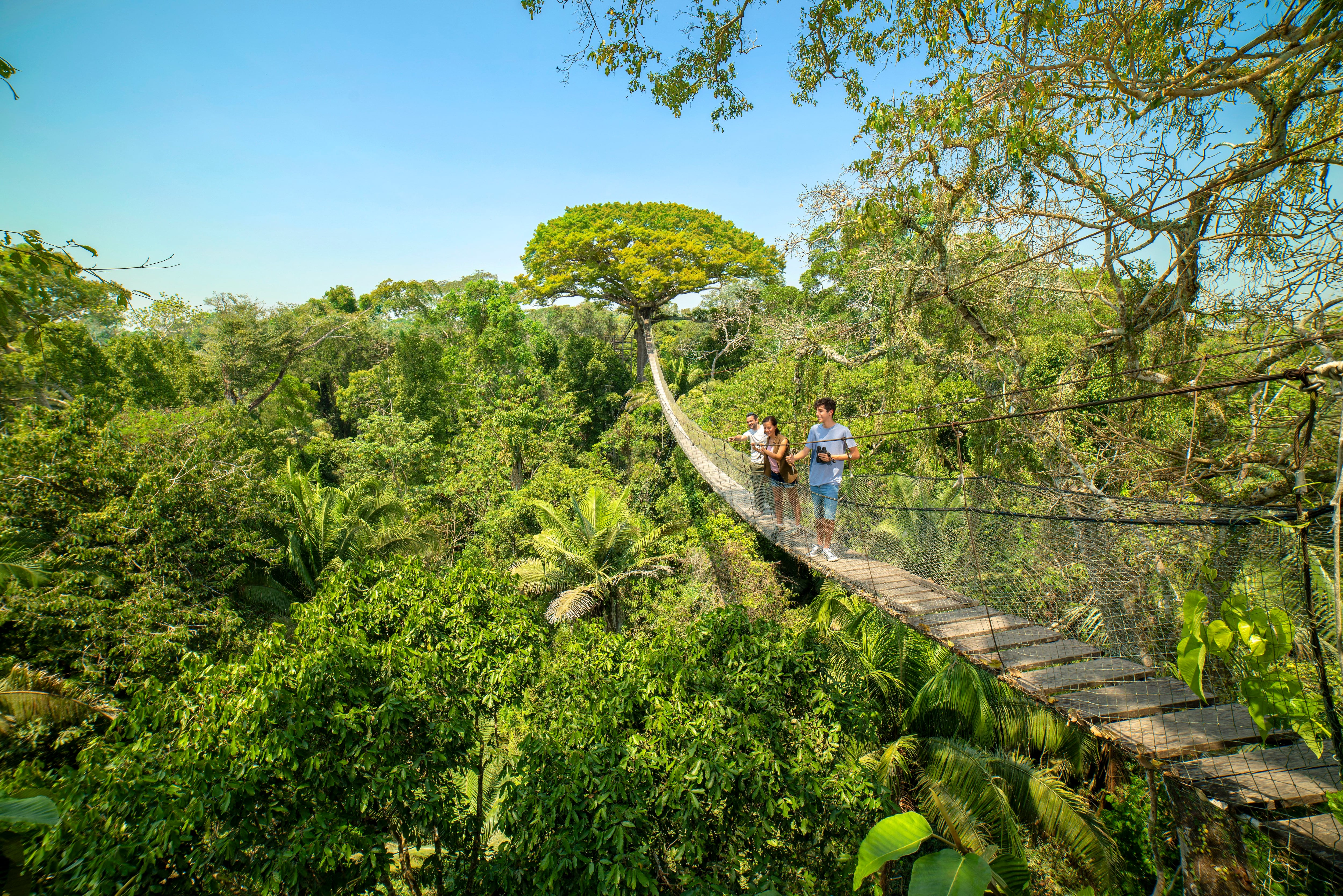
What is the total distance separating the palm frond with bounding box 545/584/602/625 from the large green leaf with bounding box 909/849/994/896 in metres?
5.93

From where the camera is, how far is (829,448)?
361 cm

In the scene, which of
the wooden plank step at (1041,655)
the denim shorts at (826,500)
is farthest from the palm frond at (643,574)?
the wooden plank step at (1041,655)

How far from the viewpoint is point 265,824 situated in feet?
6.61

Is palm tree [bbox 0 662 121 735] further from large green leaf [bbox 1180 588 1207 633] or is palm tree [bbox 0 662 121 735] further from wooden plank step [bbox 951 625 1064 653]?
large green leaf [bbox 1180 588 1207 633]

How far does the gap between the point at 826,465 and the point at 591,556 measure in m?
4.70

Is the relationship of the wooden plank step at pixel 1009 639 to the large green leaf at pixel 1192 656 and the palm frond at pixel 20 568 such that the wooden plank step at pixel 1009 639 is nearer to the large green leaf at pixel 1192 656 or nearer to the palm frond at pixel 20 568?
the large green leaf at pixel 1192 656

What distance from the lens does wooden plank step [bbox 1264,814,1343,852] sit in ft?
4.69

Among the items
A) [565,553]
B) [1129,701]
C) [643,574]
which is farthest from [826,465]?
[565,553]

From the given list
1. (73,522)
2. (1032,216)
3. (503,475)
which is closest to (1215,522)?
(1032,216)

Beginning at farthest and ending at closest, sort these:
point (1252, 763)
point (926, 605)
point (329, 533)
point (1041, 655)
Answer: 1. point (329, 533)
2. point (926, 605)
3. point (1041, 655)
4. point (1252, 763)

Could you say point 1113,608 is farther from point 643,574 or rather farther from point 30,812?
point 643,574

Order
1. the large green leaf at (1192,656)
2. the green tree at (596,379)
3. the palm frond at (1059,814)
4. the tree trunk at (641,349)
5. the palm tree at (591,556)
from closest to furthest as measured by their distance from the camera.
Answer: the large green leaf at (1192,656), the palm frond at (1059,814), the palm tree at (591,556), the green tree at (596,379), the tree trunk at (641,349)

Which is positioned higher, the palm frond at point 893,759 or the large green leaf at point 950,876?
the large green leaf at point 950,876

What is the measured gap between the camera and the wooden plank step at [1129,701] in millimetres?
1995
